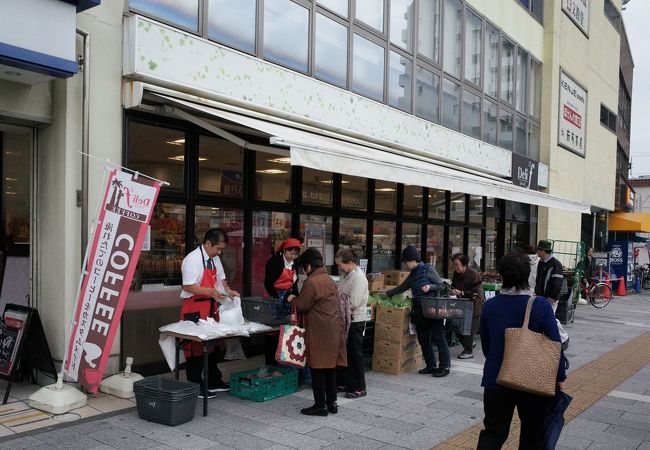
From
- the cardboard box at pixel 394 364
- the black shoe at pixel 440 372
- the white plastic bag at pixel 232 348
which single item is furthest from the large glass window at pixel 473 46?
the white plastic bag at pixel 232 348

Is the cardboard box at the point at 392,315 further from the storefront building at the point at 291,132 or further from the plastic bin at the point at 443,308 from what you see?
the storefront building at the point at 291,132

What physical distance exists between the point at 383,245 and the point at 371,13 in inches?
176

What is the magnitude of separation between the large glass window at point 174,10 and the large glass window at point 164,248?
2243mm

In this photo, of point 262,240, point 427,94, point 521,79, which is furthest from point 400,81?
point 521,79

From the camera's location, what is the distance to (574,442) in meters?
5.33

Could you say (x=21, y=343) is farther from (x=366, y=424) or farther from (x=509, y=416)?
(x=509, y=416)

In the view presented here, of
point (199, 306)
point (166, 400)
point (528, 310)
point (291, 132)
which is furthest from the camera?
point (291, 132)

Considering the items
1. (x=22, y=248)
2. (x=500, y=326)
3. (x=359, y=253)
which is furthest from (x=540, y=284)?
(x=22, y=248)

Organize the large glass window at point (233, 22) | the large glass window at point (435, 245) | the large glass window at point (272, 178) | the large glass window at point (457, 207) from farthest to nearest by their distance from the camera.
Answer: the large glass window at point (457, 207)
the large glass window at point (435, 245)
the large glass window at point (272, 178)
the large glass window at point (233, 22)

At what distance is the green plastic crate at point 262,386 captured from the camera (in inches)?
248

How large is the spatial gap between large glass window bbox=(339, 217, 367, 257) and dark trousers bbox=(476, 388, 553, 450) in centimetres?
664

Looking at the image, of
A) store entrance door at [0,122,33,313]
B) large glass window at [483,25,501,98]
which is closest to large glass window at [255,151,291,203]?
store entrance door at [0,122,33,313]

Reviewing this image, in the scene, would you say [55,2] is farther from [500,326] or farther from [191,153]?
[500,326]

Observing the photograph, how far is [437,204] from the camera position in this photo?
1390 cm
